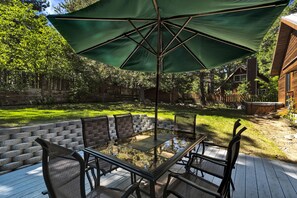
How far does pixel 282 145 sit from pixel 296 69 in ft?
13.8

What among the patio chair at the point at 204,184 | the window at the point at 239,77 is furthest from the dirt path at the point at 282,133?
the window at the point at 239,77

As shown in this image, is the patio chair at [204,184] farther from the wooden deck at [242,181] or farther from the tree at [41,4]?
the tree at [41,4]

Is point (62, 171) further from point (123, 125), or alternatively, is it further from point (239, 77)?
point (239, 77)

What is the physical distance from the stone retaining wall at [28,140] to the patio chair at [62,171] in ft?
6.69

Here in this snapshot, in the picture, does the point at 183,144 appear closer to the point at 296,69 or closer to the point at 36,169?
the point at 36,169

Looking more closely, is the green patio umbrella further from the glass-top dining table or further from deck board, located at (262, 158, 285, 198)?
deck board, located at (262, 158, 285, 198)

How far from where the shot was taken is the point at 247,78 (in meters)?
15.6

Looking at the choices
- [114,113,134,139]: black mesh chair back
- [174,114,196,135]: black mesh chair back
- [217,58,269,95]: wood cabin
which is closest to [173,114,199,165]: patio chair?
[174,114,196,135]: black mesh chair back

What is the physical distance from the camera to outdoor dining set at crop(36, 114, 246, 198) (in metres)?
1.04

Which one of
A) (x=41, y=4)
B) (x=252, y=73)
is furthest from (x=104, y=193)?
(x=41, y=4)

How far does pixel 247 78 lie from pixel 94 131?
55.8ft

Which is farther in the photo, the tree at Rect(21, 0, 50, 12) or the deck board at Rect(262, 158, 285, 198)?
the tree at Rect(21, 0, 50, 12)

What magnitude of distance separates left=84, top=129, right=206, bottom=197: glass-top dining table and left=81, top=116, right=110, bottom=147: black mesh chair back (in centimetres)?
36

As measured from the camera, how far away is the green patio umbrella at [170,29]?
1544 mm
